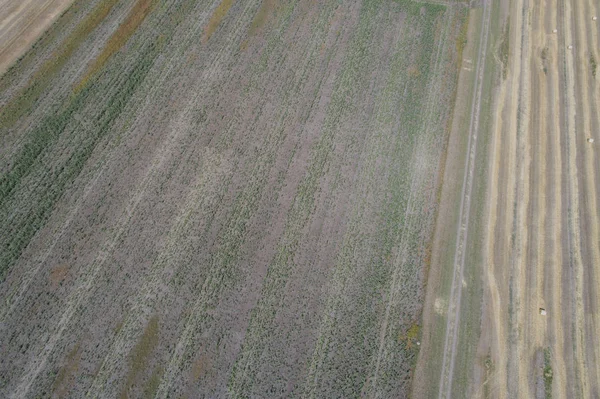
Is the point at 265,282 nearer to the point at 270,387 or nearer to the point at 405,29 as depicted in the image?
the point at 270,387

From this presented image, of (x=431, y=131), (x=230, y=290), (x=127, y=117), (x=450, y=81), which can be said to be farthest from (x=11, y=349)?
(x=450, y=81)

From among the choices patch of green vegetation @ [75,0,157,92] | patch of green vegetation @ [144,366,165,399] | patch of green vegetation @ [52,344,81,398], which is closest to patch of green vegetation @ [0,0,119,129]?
patch of green vegetation @ [75,0,157,92]

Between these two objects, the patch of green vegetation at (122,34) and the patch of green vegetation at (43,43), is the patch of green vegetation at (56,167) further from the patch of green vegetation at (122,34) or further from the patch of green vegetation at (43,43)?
the patch of green vegetation at (43,43)

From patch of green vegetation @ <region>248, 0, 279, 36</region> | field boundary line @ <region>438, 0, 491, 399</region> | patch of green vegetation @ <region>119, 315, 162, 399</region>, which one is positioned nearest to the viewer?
patch of green vegetation @ <region>119, 315, 162, 399</region>

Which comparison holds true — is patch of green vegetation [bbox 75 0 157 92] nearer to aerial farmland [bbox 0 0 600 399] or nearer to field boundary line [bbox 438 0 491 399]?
aerial farmland [bbox 0 0 600 399]

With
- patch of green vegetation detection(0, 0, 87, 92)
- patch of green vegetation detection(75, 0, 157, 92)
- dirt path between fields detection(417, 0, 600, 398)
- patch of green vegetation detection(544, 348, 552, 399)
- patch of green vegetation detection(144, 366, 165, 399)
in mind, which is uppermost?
patch of green vegetation detection(0, 0, 87, 92)

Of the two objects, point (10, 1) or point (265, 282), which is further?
point (10, 1)
